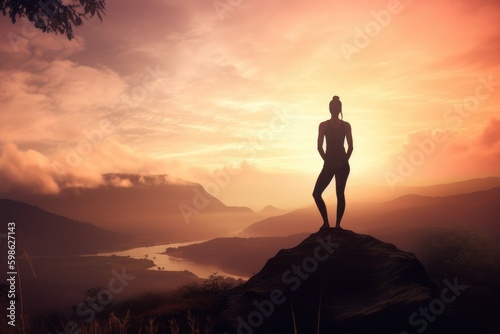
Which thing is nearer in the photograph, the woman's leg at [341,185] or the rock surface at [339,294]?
the rock surface at [339,294]

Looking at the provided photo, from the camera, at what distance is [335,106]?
9.85 metres

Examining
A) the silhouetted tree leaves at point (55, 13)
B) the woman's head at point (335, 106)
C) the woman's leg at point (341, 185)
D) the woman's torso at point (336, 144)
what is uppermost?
the silhouetted tree leaves at point (55, 13)

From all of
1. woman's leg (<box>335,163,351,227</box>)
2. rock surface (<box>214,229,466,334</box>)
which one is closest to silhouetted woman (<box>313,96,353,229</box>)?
woman's leg (<box>335,163,351,227</box>)

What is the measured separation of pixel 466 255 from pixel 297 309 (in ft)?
82.6

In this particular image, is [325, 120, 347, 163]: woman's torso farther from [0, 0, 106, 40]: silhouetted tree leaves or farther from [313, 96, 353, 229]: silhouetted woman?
[0, 0, 106, 40]: silhouetted tree leaves

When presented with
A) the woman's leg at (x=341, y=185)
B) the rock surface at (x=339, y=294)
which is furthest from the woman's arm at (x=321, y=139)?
the rock surface at (x=339, y=294)

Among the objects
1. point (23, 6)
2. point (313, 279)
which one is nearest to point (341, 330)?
point (313, 279)

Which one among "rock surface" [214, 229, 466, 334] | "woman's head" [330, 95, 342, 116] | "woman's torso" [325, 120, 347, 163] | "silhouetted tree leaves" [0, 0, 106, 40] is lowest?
"rock surface" [214, 229, 466, 334]

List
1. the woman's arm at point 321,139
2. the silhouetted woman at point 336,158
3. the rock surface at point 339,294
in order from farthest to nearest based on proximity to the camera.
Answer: the woman's arm at point 321,139 < the silhouetted woman at point 336,158 < the rock surface at point 339,294

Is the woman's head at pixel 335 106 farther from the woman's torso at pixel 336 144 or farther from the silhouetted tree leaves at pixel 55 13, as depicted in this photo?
the silhouetted tree leaves at pixel 55 13

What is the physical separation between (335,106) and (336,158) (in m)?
1.30

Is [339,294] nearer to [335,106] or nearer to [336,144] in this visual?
[336,144]

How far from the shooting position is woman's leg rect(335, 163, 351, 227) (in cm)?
980

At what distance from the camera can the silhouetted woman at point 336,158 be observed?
386 inches
